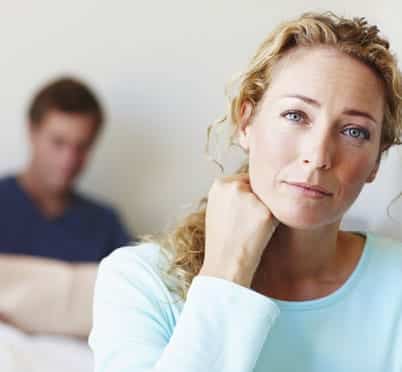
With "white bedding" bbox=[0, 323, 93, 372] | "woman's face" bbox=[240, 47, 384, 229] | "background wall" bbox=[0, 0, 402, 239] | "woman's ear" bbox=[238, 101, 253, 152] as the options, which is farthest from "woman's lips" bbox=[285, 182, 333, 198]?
"background wall" bbox=[0, 0, 402, 239]

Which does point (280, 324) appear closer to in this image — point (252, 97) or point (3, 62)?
point (252, 97)

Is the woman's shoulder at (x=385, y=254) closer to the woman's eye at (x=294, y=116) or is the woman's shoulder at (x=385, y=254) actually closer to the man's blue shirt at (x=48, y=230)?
the woman's eye at (x=294, y=116)

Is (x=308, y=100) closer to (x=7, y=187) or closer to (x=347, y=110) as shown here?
(x=347, y=110)

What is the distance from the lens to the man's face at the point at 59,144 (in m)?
1.73

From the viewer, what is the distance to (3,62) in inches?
68.0

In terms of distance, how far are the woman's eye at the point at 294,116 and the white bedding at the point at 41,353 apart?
0.75m

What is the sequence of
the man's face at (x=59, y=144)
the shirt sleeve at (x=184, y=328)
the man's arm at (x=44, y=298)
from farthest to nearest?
the man's face at (x=59, y=144), the man's arm at (x=44, y=298), the shirt sleeve at (x=184, y=328)

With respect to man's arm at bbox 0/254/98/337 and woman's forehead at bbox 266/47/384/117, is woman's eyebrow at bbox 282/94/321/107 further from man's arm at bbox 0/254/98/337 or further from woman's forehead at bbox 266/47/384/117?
man's arm at bbox 0/254/98/337

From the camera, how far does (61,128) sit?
1.73m

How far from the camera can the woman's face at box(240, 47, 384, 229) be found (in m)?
0.78

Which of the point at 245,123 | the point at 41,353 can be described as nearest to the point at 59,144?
the point at 41,353

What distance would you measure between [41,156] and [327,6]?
76cm

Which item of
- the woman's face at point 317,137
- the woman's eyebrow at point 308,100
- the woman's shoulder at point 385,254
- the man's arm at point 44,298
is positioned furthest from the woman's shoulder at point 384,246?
the man's arm at point 44,298

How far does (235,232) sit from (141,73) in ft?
3.20
